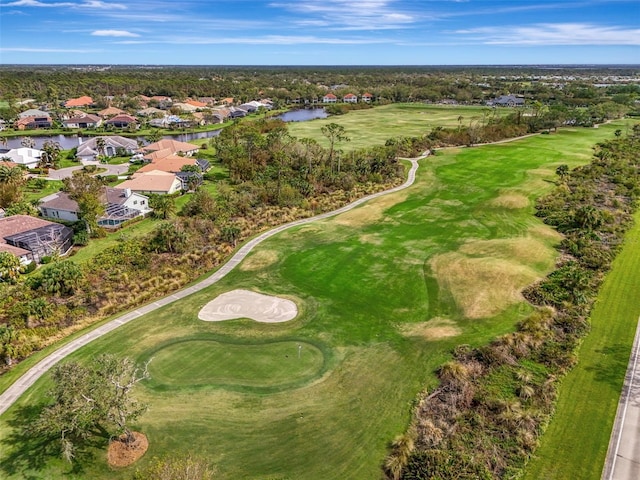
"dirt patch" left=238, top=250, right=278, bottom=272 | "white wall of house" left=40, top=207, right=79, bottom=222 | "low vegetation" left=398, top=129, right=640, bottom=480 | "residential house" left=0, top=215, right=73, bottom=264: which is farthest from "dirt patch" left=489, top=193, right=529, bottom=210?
"white wall of house" left=40, top=207, right=79, bottom=222

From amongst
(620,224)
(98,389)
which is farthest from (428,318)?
(620,224)

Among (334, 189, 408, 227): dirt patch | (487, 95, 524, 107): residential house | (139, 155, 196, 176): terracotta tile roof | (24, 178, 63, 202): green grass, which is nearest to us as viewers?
(334, 189, 408, 227): dirt patch

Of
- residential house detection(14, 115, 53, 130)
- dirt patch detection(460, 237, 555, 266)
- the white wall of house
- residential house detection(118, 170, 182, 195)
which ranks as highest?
residential house detection(14, 115, 53, 130)

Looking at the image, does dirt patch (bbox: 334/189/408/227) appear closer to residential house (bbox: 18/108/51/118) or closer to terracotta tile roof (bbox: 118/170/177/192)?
terracotta tile roof (bbox: 118/170/177/192)

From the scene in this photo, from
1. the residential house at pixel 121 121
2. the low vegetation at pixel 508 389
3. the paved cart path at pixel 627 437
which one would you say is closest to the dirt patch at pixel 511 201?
the low vegetation at pixel 508 389

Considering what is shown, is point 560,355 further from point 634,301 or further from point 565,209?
point 565,209

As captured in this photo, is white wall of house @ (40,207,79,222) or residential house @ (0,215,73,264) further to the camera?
white wall of house @ (40,207,79,222)
